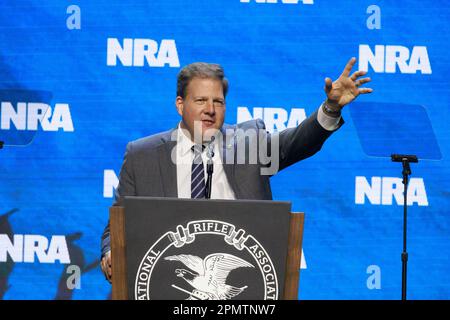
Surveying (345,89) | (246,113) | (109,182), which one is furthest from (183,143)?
(109,182)

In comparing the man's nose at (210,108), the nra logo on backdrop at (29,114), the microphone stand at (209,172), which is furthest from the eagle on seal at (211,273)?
the nra logo on backdrop at (29,114)

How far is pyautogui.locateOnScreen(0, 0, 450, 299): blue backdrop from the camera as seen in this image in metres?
4.96

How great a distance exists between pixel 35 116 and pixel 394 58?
2261 millimetres

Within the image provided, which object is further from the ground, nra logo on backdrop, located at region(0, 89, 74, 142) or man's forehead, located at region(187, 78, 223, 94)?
nra logo on backdrop, located at region(0, 89, 74, 142)

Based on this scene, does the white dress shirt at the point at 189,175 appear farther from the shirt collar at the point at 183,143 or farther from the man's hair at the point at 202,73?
the man's hair at the point at 202,73

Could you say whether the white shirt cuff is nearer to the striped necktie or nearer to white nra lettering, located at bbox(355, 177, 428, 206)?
the striped necktie

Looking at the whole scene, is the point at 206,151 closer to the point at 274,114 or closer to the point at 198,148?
the point at 198,148

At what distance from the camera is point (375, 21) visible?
4949 mm

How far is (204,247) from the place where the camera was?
224 centimetres

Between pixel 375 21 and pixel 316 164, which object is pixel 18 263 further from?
pixel 375 21

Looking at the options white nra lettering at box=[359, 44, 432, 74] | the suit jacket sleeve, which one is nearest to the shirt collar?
the suit jacket sleeve

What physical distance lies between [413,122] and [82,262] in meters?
2.24
